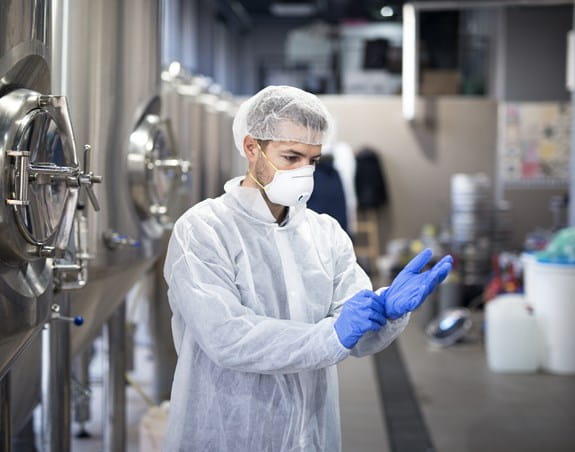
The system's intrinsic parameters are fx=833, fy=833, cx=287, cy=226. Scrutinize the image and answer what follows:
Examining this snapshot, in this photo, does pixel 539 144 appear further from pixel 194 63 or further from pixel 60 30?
pixel 60 30

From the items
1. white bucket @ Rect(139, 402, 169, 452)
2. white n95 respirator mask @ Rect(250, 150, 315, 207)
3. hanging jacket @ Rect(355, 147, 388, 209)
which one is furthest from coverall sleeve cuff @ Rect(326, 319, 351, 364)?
hanging jacket @ Rect(355, 147, 388, 209)

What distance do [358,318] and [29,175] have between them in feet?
2.14

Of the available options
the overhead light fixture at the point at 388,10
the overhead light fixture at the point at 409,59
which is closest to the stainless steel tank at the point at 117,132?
the overhead light fixture at the point at 388,10

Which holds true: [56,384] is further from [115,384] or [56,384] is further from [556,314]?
[556,314]

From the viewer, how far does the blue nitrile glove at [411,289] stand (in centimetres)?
147

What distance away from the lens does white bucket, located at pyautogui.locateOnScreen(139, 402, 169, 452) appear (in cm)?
268

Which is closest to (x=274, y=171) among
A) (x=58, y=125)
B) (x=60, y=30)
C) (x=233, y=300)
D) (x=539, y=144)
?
(x=233, y=300)

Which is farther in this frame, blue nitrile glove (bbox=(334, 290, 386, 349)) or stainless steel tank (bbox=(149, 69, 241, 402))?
stainless steel tank (bbox=(149, 69, 241, 402))

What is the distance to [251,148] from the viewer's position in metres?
1.75

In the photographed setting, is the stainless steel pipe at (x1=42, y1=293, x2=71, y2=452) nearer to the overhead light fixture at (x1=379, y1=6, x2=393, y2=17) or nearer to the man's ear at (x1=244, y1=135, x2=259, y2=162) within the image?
the man's ear at (x1=244, y1=135, x2=259, y2=162)

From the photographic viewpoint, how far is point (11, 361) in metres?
1.59

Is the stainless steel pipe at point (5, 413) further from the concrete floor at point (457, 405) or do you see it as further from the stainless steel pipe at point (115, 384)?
the concrete floor at point (457, 405)

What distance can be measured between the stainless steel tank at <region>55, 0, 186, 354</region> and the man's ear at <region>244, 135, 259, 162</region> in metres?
0.62

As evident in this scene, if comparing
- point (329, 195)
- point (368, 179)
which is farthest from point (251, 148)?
point (368, 179)
